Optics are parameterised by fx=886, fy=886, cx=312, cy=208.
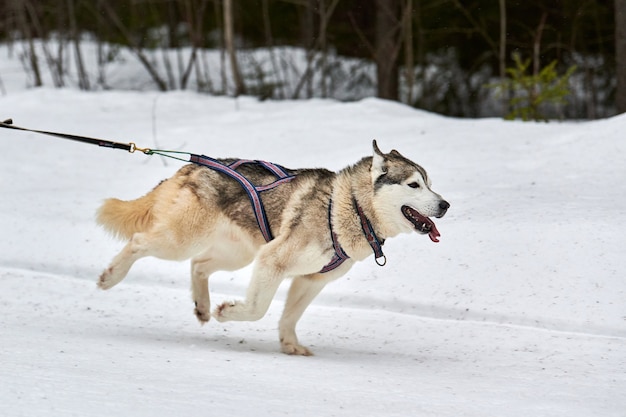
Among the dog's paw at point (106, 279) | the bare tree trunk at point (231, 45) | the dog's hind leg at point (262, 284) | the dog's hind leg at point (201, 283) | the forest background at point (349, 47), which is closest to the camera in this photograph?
the dog's hind leg at point (262, 284)

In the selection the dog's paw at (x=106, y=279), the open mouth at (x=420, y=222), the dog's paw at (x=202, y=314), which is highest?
the open mouth at (x=420, y=222)

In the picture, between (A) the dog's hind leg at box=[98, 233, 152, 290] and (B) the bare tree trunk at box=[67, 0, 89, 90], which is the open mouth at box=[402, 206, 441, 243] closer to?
(A) the dog's hind leg at box=[98, 233, 152, 290]

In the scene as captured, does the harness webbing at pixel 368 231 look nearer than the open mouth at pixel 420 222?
No

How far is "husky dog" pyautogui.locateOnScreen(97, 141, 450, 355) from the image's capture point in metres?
5.34

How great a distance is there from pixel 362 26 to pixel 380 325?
10506 millimetres

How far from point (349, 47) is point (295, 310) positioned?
11257 millimetres

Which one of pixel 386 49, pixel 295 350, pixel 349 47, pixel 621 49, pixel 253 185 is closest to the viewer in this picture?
pixel 295 350

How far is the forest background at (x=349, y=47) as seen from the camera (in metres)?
14.3

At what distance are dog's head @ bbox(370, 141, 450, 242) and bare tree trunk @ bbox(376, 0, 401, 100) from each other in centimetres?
893

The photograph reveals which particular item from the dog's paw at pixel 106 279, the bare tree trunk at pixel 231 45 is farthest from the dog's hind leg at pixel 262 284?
the bare tree trunk at pixel 231 45

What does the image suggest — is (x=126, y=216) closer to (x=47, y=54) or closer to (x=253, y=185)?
(x=253, y=185)

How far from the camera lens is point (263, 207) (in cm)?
568

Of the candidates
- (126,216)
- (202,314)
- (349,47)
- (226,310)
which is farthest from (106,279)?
(349,47)

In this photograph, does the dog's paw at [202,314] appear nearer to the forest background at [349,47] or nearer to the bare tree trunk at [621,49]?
the bare tree trunk at [621,49]
